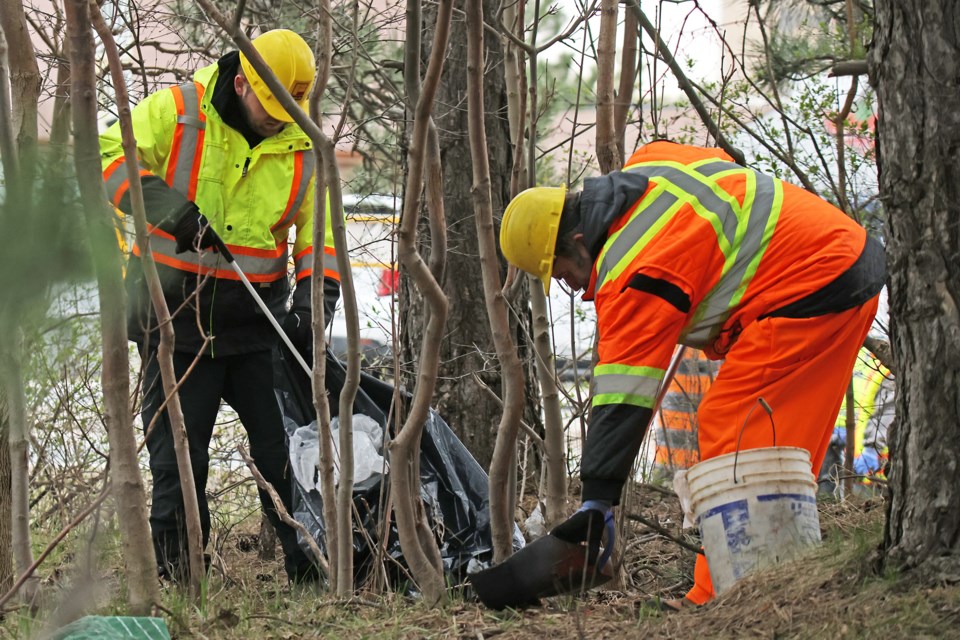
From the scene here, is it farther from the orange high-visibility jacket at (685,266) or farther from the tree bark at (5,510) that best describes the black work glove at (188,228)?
the orange high-visibility jacket at (685,266)

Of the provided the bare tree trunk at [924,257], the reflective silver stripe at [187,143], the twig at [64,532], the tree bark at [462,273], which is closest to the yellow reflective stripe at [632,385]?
the bare tree trunk at [924,257]

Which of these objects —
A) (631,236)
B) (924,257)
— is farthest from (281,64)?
(924,257)

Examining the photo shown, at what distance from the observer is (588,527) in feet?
9.37

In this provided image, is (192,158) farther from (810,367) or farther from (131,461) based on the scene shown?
(810,367)

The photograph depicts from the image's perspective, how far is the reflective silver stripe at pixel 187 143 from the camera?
3842 millimetres

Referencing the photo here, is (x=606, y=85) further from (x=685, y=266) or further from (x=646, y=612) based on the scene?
(x=646, y=612)

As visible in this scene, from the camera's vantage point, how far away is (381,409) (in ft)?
13.8

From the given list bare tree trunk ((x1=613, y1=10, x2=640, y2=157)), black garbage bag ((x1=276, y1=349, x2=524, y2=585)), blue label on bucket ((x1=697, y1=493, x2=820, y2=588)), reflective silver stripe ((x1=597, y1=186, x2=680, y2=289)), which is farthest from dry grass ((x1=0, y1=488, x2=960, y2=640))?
bare tree trunk ((x1=613, y1=10, x2=640, y2=157))

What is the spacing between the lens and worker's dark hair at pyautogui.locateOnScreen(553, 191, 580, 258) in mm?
3146

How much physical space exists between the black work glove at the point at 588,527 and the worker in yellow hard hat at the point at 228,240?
53.1 inches

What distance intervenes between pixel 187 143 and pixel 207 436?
107 cm

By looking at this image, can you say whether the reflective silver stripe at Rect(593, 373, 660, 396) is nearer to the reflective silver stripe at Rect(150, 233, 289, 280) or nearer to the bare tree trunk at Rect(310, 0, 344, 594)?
the bare tree trunk at Rect(310, 0, 344, 594)

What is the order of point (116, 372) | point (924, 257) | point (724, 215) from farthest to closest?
point (724, 215) → point (116, 372) → point (924, 257)

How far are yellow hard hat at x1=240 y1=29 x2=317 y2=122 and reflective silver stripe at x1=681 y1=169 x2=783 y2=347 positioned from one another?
5.10 ft
